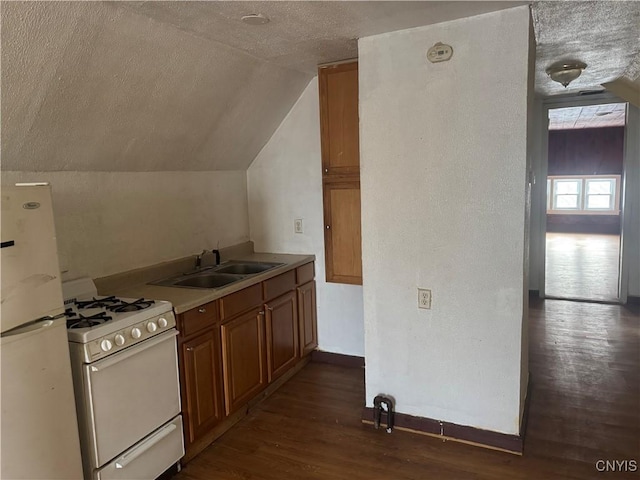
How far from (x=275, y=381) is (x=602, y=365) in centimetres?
251

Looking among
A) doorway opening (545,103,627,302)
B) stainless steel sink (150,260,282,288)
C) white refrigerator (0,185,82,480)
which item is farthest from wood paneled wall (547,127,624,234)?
white refrigerator (0,185,82,480)

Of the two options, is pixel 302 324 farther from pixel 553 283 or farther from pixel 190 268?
pixel 553 283

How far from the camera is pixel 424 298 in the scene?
271cm

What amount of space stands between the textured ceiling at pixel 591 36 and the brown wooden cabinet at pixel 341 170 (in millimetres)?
1188

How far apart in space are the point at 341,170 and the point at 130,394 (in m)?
1.94

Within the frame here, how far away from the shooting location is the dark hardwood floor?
2.46m

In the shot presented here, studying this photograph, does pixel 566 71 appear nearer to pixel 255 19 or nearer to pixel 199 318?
pixel 255 19

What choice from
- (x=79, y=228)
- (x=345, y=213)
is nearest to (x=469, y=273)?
(x=345, y=213)

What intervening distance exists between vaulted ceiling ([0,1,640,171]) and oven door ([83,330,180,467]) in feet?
3.64

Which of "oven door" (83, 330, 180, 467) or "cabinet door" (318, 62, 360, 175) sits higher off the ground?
"cabinet door" (318, 62, 360, 175)

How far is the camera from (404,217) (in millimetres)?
2697

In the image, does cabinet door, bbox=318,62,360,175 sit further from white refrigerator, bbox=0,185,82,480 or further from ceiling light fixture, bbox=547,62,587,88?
white refrigerator, bbox=0,185,82,480

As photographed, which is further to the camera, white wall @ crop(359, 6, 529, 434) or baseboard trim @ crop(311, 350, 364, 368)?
baseboard trim @ crop(311, 350, 364, 368)

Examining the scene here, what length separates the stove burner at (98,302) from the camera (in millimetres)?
2399
